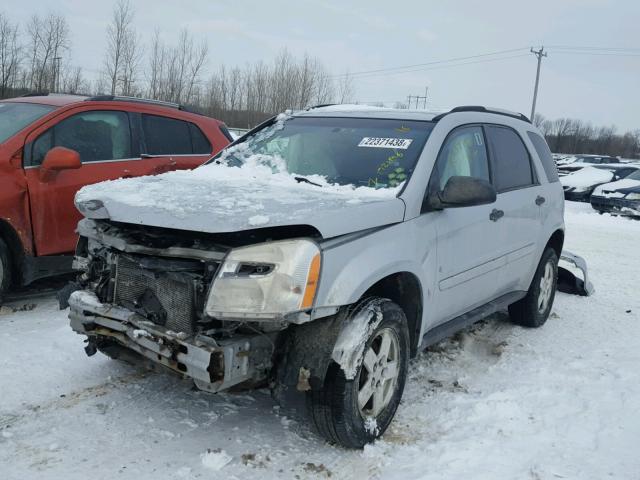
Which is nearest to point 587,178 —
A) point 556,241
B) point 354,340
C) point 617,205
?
point 617,205

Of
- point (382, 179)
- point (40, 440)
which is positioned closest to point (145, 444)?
point (40, 440)

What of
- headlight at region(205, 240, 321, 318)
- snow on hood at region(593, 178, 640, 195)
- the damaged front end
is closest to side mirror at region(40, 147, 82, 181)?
the damaged front end

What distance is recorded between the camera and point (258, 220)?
2766mm

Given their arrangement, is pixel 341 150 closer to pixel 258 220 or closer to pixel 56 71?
pixel 258 220

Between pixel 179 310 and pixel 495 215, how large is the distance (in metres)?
2.50

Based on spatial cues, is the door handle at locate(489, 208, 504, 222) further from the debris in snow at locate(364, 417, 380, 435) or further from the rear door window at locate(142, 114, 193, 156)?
the rear door window at locate(142, 114, 193, 156)

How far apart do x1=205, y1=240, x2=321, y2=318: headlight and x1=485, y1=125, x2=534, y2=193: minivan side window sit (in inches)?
91.6

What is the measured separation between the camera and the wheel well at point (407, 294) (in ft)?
11.4

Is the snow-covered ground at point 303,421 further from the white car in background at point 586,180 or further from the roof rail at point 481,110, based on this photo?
the white car in background at point 586,180

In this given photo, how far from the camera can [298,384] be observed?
293 cm

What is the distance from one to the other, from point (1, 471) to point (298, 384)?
1.44 metres

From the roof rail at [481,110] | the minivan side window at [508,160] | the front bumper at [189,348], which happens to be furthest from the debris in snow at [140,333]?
the minivan side window at [508,160]

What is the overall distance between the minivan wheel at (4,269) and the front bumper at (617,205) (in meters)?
15.4

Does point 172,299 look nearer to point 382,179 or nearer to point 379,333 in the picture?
point 379,333
